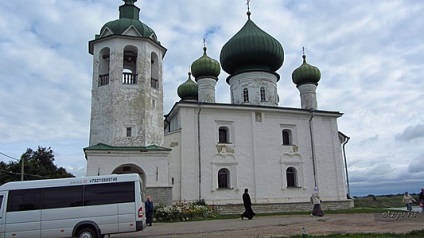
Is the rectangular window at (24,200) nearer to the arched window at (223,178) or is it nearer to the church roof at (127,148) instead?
the church roof at (127,148)

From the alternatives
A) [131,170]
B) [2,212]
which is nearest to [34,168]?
[131,170]

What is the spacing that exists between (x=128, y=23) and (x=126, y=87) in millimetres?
3979

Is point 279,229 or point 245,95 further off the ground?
point 245,95

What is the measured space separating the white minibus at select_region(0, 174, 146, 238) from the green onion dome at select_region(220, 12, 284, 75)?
60.8 feet

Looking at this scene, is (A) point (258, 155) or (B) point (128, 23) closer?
(B) point (128, 23)

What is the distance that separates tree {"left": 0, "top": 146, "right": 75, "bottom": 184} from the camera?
113 ft

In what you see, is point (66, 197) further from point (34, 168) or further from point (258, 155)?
point (34, 168)

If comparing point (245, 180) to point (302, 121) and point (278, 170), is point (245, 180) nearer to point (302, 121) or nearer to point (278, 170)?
point (278, 170)

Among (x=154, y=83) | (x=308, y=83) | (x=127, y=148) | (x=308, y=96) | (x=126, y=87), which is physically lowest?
(x=127, y=148)

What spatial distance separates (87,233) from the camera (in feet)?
34.2

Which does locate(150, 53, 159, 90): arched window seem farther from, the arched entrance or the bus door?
the bus door

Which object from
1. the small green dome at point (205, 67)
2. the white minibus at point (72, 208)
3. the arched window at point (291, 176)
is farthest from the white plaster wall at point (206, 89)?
the white minibus at point (72, 208)

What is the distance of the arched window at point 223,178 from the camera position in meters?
23.5

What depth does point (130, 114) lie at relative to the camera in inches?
820
